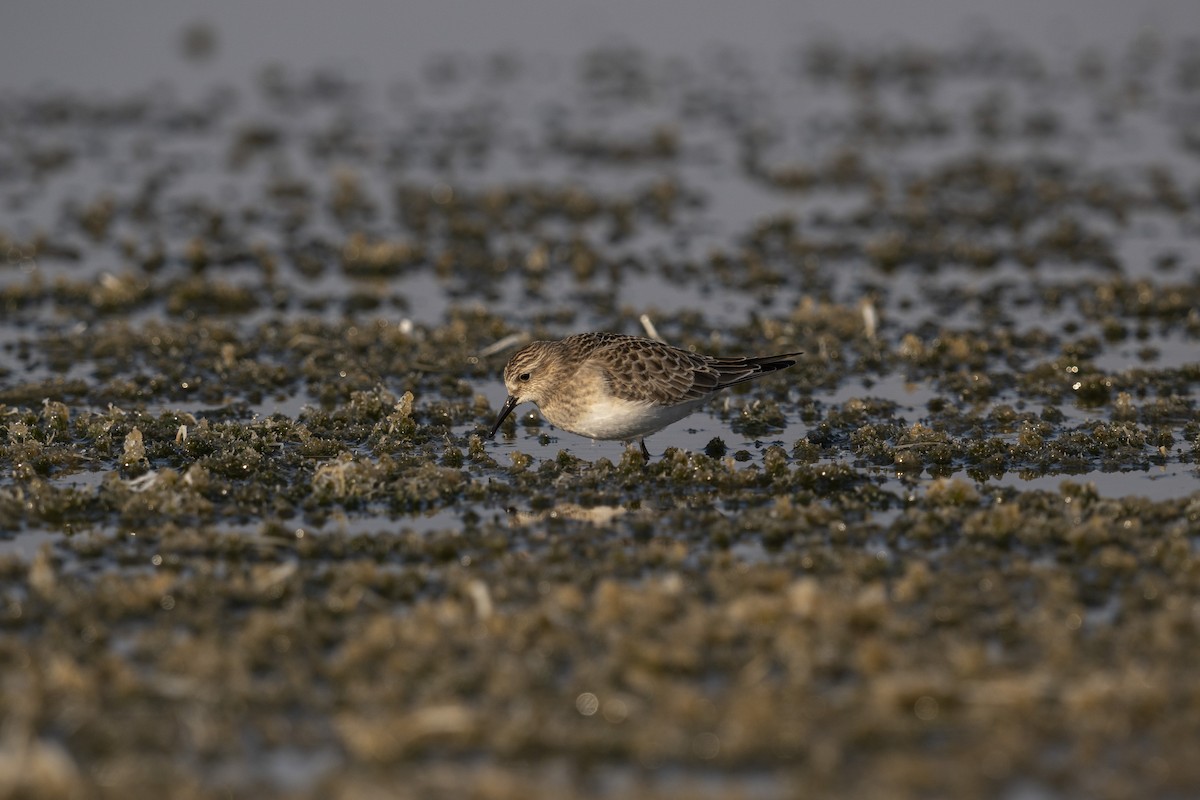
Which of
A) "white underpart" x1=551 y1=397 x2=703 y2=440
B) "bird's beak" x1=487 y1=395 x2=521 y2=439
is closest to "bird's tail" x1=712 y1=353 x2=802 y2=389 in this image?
"white underpart" x1=551 y1=397 x2=703 y2=440

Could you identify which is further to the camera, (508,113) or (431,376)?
(508,113)

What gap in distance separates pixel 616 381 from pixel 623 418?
0.33 metres

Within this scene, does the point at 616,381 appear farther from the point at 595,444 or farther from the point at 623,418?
the point at 595,444

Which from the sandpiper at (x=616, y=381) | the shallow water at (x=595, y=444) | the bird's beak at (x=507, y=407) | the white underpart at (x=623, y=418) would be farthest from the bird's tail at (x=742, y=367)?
the bird's beak at (x=507, y=407)

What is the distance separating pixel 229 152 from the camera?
90.2 ft

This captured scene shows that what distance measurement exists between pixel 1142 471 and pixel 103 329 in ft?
37.5

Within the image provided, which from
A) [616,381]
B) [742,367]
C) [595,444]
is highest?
[616,381]

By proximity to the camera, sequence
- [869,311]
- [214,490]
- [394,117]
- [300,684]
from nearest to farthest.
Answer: [300,684] < [214,490] < [869,311] < [394,117]

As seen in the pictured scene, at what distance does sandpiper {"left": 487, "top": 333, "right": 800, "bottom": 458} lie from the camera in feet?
44.0

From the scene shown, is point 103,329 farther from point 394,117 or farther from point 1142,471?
point 394,117

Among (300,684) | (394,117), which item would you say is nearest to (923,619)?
(300,684)

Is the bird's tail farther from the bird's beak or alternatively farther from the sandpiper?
the bird's beak

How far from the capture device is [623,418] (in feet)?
44.1

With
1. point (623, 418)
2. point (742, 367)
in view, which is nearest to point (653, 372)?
point (623, 418)
